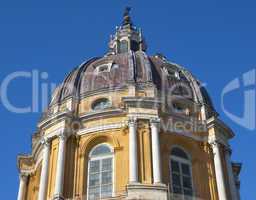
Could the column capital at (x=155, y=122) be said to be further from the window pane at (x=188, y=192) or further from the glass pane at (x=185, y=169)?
the window pane at (x=188, y=192)

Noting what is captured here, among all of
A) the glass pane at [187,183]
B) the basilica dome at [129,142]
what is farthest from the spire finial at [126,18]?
the glass pane at [187,183]

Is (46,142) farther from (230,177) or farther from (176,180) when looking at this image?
(230,177)

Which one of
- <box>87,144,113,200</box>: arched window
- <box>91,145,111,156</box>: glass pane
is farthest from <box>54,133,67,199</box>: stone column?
<box>91,145,111,156</box>: glass pane

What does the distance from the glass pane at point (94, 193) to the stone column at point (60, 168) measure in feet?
5.30

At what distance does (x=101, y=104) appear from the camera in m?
37.3

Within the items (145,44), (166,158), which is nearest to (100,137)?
(166,158)

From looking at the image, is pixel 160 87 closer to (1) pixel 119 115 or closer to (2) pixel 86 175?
(1) pixel 119 115

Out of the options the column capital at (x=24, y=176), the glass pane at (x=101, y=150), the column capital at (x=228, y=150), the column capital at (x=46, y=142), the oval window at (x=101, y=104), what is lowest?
the column capital at (x=24, y=176)

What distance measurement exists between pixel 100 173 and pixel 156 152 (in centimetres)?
339

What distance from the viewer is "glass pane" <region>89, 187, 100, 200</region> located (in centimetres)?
3234

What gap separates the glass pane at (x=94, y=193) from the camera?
32344 millimetres

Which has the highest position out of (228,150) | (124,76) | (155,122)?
(124,76)

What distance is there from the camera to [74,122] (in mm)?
35875

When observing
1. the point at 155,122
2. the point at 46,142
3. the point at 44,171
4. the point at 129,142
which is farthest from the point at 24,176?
the point at 155,122
